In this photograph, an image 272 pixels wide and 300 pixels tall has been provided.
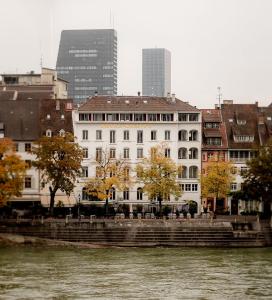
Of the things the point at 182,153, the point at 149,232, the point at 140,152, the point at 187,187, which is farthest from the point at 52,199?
the point at 182,153

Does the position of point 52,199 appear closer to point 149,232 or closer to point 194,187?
point 149,232

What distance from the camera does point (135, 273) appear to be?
79750mm

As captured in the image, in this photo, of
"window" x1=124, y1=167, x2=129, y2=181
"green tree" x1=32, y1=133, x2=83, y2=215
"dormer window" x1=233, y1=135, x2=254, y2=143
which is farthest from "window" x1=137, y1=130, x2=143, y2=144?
"green tree" x1=32, y1=133, x2=83, y2=215

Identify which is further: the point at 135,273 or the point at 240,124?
the point at 240,124

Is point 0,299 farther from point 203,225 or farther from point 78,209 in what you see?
point 78,209

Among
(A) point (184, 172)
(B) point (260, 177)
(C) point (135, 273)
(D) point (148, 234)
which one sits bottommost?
(C) point (135, 273)

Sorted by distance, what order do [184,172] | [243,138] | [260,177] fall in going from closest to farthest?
[260,177] < [184,172] < [243,138]

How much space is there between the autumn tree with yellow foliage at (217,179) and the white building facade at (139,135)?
5450mm

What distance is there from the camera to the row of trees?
360 ft

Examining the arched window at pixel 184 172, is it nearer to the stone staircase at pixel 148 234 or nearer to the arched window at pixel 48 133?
the arched window at pixel 48 133

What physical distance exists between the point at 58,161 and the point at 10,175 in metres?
7.78

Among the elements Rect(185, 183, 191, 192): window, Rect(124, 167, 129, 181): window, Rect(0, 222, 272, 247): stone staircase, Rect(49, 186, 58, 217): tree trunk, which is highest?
Rect(124, 167, 129, 181): window

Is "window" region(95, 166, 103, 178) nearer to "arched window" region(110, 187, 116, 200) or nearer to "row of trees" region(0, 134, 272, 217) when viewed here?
"row of trees" region(0, 134, 272, 217)

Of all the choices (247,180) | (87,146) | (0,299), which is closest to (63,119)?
(87,146)
